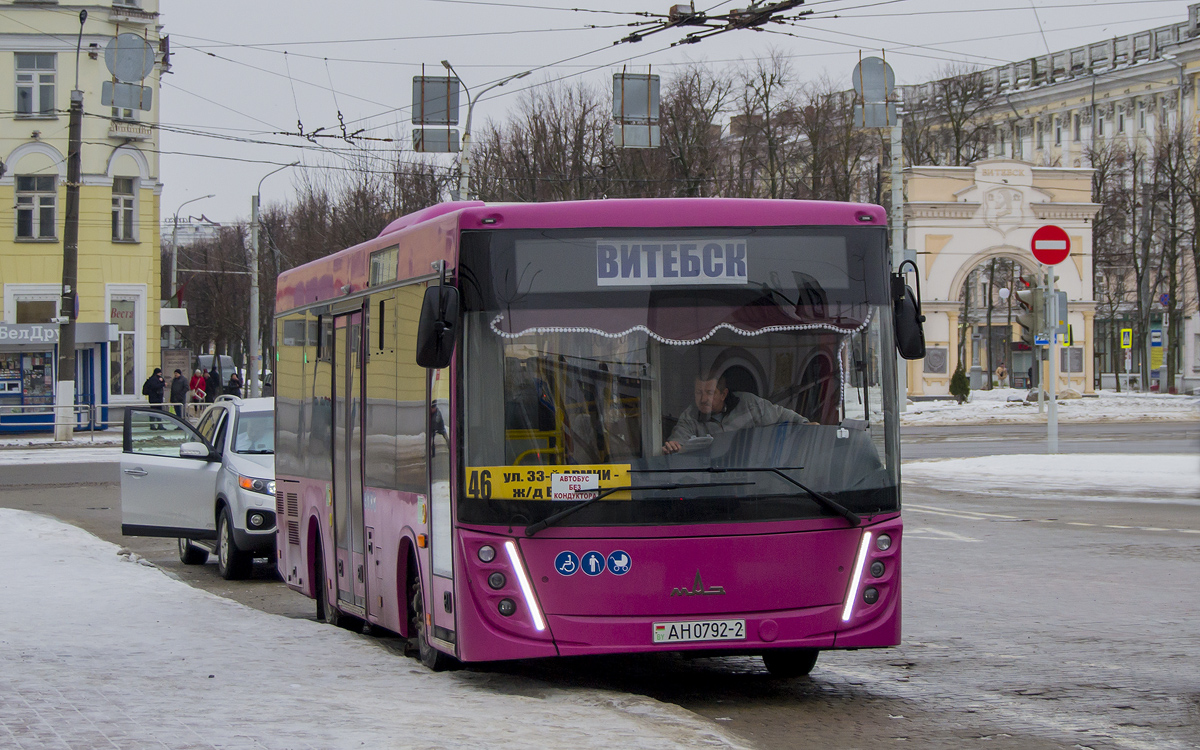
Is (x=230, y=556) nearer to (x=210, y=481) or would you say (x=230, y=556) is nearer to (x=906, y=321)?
(x=210, y=481)

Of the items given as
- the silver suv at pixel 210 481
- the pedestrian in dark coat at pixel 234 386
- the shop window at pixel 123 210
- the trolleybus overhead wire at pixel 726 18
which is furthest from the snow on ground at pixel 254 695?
the pedestrian in dark coat at pixel 234 386

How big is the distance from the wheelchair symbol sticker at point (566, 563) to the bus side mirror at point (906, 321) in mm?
1920

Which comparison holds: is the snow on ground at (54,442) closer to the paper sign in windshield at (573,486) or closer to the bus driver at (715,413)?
the paper sign in windshield at (573,486)

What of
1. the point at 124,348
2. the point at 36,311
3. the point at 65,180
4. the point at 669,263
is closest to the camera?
the point at 669,263

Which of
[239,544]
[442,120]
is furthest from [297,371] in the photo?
[442,120]

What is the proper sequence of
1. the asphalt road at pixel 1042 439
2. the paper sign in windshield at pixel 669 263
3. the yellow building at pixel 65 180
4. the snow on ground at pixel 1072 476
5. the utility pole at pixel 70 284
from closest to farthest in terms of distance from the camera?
the paper sign in windshield at pixel 669 263, the snow on ground at pixel 1072 476, the asphalt road at pixel 1042 439, the utility pole at pixel 70 284, the yellow building at pixel 65 180

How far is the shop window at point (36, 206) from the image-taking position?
45.1 meters

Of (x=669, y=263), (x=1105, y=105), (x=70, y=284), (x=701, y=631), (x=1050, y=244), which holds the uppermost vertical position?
(x=1105, y=105)

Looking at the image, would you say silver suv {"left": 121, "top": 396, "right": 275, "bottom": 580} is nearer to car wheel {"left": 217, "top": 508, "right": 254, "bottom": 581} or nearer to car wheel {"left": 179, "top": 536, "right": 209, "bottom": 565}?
car wheel {"left": 217, "top": 508, "right": 254, "bottom": 581}

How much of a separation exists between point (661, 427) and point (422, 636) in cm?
195

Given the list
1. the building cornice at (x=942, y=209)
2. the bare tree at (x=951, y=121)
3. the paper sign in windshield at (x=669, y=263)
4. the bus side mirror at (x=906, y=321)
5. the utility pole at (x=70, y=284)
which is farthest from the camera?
the bare tree at (x=951, y=121)

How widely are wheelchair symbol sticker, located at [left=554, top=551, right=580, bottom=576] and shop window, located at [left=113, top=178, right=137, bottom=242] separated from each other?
41.5 metres

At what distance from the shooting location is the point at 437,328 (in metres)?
7.00

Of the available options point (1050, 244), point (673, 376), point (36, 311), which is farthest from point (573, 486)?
point (36, 311)
